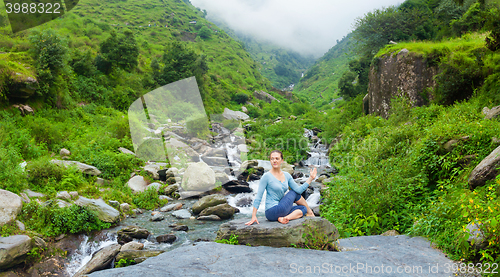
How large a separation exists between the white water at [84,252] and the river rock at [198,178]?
5093 mm

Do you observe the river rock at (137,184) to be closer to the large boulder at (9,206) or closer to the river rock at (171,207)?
the river rock at (171,207)

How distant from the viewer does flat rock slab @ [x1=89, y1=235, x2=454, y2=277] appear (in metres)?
3.49

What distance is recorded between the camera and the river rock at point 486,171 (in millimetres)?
5016

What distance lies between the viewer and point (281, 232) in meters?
4.44

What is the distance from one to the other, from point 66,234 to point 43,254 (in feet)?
3.30

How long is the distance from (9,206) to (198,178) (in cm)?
737

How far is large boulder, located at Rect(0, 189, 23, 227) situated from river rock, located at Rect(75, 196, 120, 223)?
1.54 m

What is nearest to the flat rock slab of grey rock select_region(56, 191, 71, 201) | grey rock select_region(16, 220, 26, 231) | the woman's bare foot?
the woman's bare foot

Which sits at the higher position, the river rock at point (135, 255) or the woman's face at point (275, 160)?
the woman's face at point (275, 160)

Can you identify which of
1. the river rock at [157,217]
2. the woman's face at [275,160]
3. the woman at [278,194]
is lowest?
the river rock at [157,217]

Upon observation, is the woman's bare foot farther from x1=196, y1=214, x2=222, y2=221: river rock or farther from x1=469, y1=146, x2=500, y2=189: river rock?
x1=196, y1=214, x2=222, y2=221: river rock

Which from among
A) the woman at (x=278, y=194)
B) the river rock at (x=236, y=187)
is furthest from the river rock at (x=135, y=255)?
the river rock at (x=236, y=187)

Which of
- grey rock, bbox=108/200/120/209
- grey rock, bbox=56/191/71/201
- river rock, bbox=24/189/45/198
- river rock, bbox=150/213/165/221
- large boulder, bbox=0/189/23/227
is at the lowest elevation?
river rock, bbox=150/213/165/221

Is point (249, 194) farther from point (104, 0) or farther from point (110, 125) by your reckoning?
point (104, 0)
